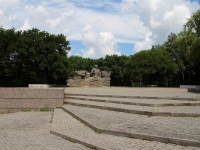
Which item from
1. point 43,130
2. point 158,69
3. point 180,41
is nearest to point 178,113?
point 43,130

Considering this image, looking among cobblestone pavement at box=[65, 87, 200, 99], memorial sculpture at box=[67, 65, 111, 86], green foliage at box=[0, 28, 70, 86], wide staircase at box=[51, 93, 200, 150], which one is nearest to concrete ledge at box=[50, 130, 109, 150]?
wide staircase at box=[51, 93, 200, 150]

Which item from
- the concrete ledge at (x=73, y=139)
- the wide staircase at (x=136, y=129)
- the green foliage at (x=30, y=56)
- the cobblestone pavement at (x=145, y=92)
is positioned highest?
the green foliage at (x=30, y=56)

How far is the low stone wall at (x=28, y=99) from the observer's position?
13500mm

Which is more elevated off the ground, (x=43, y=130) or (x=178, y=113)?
(x=178, y=113)

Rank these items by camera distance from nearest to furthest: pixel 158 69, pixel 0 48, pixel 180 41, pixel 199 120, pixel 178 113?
pixel 199 120 → pixel 178 113 → pixel 180 41 → pixel 0 48 → pixel 158 69

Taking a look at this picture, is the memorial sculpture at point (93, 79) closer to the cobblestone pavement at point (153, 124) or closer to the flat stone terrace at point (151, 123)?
the flat stone terrace at point (151, 123)

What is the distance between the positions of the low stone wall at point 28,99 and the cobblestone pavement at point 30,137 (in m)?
3.24

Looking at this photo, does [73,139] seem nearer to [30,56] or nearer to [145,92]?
[145,92]

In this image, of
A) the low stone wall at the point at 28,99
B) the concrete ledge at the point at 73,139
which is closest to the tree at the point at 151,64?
the low stone wall at the point at 28,99

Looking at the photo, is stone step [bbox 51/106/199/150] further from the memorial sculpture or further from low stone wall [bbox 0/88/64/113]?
the memorial sculpture

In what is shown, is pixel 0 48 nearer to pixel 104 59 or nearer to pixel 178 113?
pixel 178 113

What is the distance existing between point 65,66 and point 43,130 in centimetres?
2486

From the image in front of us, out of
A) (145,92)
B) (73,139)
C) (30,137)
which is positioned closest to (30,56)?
(145,92)

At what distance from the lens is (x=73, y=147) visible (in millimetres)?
6031
